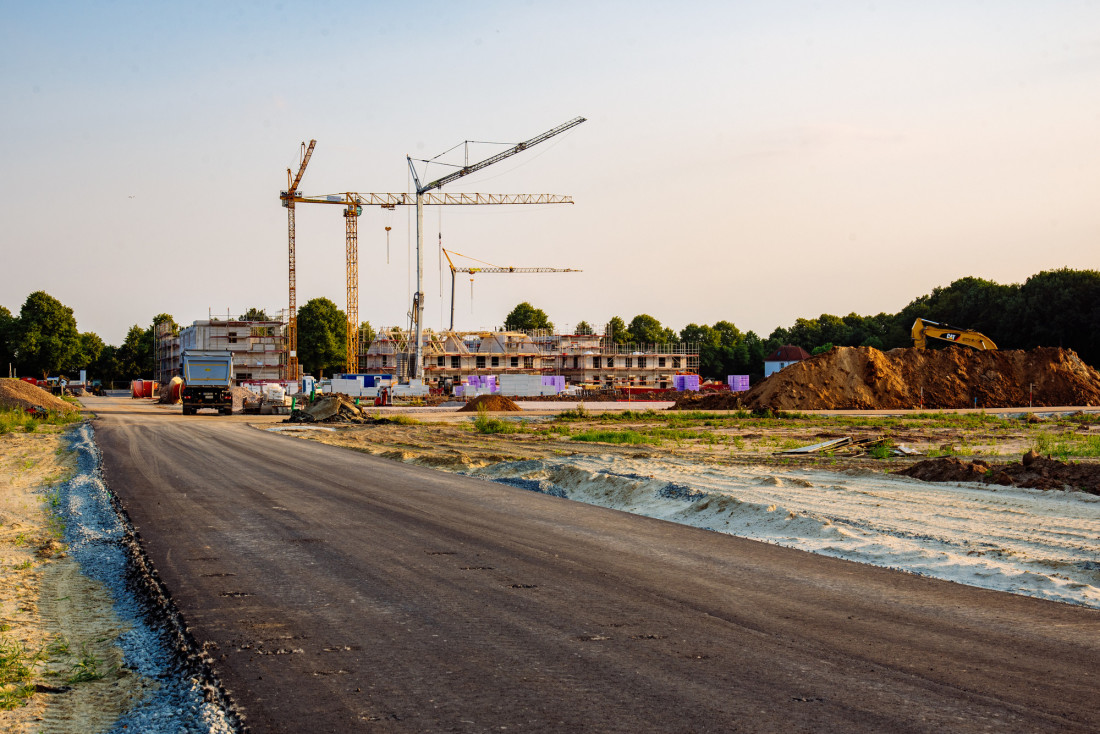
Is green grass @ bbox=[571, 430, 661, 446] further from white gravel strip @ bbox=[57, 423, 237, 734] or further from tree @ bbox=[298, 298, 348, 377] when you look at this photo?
tree @ bbox=[298, 298, 348, 377]

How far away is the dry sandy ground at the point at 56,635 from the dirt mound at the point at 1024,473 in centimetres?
1503

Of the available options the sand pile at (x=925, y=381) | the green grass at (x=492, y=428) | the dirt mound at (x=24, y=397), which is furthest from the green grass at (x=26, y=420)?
the sand pile at (x=925, y=381)

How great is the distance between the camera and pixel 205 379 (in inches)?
1978

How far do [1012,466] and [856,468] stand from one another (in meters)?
3.49

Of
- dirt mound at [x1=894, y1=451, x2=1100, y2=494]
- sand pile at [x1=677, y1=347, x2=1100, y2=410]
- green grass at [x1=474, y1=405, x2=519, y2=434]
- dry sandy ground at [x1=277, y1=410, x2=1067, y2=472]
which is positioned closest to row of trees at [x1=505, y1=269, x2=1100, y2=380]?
sand pile at [x1=677, y1=347, x2=1100, y2=410]

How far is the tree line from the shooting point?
8294 cm

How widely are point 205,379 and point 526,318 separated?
119m

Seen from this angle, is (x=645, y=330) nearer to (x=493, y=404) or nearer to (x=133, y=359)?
(x=133, y=359)

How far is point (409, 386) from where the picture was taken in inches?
3051

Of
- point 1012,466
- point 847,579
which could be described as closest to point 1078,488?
point 1012,466

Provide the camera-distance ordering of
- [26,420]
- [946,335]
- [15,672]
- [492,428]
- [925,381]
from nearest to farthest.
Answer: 1. [15,672]
2. [492,428]
3. [26,420]
4. [925,381]
5. [946,335]

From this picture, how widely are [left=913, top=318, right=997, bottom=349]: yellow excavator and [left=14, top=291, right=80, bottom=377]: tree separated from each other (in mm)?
105054

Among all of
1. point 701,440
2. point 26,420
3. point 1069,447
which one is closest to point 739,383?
point 701,440

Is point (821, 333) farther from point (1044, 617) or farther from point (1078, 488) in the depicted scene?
point (1044, 617)
